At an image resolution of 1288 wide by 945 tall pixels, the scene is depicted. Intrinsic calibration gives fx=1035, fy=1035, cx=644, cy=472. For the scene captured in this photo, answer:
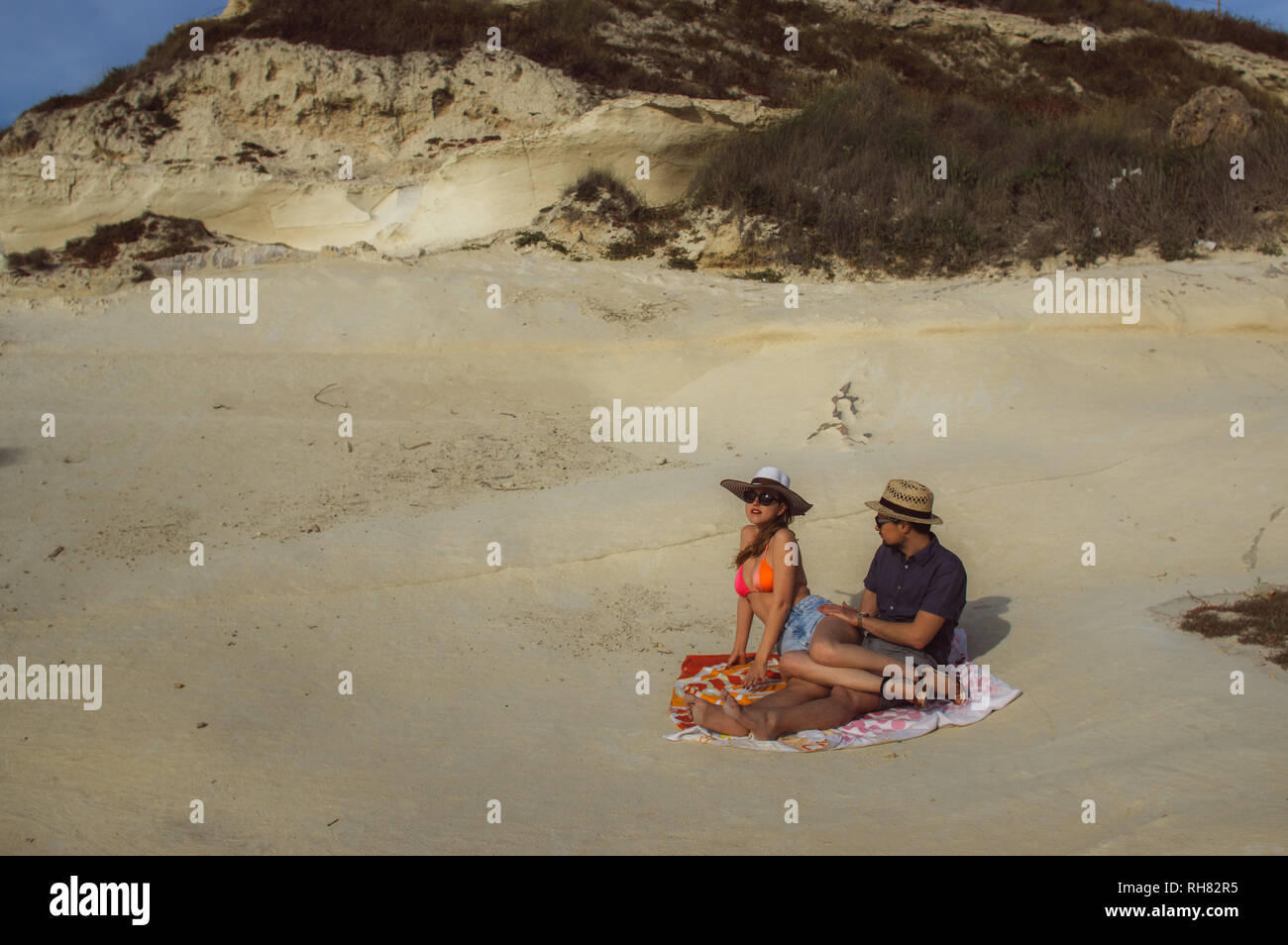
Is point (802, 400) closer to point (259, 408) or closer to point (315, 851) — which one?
point (259, 408)

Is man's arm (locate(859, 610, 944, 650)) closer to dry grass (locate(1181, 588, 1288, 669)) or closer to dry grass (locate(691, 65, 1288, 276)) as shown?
dry grass (locate(1181, 588, 1288, 669))

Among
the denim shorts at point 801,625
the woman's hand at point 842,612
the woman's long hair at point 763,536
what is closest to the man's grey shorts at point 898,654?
the woman's hand at point 842,612

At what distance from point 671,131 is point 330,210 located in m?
4.31

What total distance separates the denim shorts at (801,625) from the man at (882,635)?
0.20ft

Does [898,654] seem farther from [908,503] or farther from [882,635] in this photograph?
[908,503]

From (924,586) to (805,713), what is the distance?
2.48 feet

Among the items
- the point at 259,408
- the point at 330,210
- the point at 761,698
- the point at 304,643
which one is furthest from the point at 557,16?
the point at 761,698

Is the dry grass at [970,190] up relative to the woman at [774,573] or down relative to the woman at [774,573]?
up

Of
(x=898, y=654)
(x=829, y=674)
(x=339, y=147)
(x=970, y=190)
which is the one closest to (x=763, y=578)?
(x=829, y=674)

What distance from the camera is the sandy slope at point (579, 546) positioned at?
351 cm

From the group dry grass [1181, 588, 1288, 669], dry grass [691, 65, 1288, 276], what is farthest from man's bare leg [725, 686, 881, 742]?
dry grass [691, 65, 1288, 276]

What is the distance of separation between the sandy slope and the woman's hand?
23.2 inches

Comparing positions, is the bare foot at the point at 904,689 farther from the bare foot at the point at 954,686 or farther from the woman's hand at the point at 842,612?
the woman's hand at the point at 842,612
